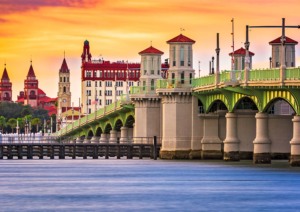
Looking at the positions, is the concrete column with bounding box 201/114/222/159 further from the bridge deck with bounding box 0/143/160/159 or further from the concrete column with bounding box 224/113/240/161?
the bridge deck with bounding box 0/143/160/159

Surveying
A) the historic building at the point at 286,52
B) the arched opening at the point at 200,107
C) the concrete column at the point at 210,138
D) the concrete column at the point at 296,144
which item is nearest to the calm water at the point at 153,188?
the concrete column at the point at 296,144

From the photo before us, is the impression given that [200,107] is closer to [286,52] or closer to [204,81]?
[204,81]

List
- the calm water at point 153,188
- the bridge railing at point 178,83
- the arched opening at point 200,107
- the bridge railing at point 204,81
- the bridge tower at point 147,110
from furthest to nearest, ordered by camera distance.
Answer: the bridge tower at point 147,110
the bridge railing at point 178,83
the arched opening at point 200,107
the bridge railing at point 204,81
the calm water at point 153,188

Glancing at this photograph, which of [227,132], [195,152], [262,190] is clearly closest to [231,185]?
[262,190]

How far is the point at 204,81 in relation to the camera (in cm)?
15112

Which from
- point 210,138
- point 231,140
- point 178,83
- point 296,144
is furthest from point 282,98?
point 178,83

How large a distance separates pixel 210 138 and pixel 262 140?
2123 centimetres

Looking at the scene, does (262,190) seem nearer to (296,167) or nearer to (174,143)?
(296,167)

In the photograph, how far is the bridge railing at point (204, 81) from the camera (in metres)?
146

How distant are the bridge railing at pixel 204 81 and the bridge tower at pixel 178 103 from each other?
1.57m

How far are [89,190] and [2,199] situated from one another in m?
10.8

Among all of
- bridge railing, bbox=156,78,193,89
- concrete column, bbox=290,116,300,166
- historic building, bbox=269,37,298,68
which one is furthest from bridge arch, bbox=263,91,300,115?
historic building, bbox=269,37,298,68

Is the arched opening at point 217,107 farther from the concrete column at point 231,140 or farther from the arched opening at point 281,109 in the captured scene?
the concrete column at point 231,140

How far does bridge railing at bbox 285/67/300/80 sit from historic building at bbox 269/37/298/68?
119 feet
